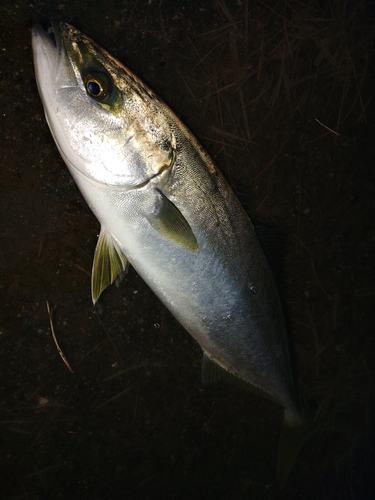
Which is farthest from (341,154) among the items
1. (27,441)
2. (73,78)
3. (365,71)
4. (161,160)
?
(27,441)

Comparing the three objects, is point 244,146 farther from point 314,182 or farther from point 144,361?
point 144,361

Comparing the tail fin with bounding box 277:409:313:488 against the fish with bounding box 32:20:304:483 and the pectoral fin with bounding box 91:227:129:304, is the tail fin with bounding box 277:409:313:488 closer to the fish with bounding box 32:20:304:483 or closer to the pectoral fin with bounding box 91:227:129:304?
the fish with bounding box 32:20:304:483

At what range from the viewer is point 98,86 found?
5.21 ft

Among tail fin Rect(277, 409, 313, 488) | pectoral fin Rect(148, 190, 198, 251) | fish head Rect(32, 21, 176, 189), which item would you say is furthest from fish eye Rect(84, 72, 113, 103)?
tail fin Rect(277, 409, 313, 488)

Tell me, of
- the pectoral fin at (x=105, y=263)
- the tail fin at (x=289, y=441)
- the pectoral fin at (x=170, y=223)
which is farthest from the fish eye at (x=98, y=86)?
the tail fin at (x=289, y=441)

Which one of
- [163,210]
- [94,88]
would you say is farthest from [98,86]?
[163,210]

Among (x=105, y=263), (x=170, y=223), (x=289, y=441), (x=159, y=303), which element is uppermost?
(x=170, y=223)

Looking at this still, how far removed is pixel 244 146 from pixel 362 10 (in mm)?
1171

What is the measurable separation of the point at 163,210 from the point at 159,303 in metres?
0.75

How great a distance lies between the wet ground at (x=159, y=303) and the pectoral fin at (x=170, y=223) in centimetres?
56

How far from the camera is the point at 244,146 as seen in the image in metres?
2.27

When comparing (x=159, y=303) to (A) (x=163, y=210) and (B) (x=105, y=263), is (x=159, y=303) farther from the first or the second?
(A) (x=163, y=210)

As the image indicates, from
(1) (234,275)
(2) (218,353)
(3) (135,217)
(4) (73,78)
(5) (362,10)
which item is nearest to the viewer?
(4) (73,78)

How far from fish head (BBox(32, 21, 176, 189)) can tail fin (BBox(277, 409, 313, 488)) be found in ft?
5.44
